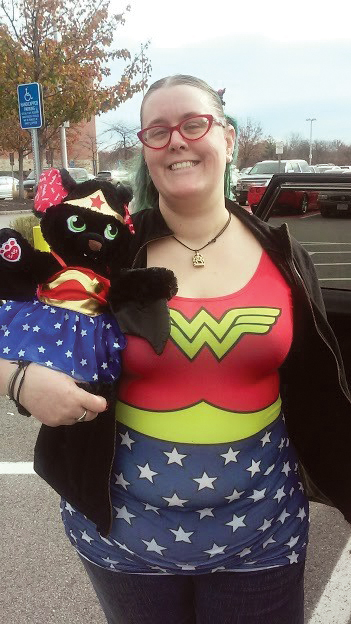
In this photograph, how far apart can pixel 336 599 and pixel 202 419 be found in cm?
160

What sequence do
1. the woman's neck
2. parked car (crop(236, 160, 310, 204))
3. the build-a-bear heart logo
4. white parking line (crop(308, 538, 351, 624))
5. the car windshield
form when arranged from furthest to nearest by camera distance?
the car windshield → parked car (crop(236, 160, 310, 204)) → white parking line (crop(308, 538, 351, 624)) → the woman's neck → the build-a-bear heart logo

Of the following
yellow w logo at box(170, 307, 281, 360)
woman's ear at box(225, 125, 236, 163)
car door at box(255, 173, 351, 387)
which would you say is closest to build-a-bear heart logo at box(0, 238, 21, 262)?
yellow w logo at box(170, 307, 281, 360)

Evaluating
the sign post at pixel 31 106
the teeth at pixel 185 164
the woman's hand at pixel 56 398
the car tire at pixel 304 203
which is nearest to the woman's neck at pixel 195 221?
the teeth at pixel 185 164

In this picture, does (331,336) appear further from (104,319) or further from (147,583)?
(147,583)

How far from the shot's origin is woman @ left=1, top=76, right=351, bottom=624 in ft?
4.23

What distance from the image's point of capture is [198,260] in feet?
4.79

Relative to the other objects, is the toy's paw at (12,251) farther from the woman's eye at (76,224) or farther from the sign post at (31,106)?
the sign post at (31,106)

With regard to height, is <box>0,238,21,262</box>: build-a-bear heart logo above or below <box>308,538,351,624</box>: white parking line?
above

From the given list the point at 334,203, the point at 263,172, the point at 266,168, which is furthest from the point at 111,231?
the point at 266,168

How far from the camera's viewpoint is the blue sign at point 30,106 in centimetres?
794

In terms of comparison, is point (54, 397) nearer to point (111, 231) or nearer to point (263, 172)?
point (111, 231)

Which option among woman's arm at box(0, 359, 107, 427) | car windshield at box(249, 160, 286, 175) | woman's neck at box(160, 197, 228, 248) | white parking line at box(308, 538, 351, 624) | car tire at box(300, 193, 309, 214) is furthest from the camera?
car windshield at box(249, 160, 286, 175)

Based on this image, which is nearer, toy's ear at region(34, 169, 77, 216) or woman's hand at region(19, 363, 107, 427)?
woman's hand at region(19, 363, 107, 427)

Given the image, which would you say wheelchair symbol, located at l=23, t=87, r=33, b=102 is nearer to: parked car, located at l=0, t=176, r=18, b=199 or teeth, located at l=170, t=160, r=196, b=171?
teeth, located at l=170, t=160, r=196, b=171
